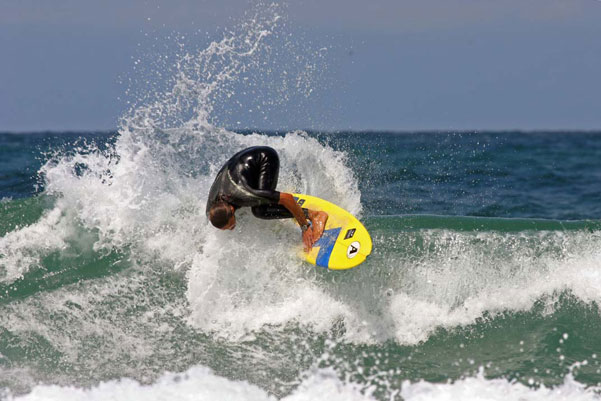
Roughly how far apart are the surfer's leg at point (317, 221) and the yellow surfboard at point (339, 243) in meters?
0.04

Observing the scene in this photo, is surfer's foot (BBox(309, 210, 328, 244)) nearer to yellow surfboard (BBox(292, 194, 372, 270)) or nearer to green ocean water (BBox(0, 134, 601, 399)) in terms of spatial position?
yellow surfboard (BBox(292, 194, 372, 270))

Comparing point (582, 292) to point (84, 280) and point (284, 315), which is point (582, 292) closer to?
point (284, 315)

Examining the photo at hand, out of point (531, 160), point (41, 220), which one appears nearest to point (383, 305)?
point (41, 220)

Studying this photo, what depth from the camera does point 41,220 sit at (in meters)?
7.77

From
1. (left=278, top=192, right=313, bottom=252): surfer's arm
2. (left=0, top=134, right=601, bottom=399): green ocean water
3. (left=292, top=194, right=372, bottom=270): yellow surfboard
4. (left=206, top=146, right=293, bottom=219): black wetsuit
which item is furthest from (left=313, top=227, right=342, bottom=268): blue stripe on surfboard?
(left=206, top=146, right=293, bottom=219): black wetsuit

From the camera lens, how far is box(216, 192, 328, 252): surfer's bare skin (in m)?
6.24

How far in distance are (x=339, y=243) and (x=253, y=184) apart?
3.35 ft

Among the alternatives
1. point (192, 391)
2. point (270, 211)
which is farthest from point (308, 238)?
point (192, 391)

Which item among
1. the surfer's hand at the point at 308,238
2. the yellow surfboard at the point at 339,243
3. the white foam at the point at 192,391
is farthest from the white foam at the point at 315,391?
the surfer's hand at the point at 308,238

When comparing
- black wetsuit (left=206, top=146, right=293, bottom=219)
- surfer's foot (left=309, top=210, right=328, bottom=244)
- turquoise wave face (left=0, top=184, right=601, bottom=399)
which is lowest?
turquoise wave face (left=0, top=184, right=601, bottom=399)

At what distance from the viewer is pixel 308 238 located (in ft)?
21.5

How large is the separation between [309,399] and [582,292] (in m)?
3.14

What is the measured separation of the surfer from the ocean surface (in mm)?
254

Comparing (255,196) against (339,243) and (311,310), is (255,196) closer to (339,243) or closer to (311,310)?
(339,243)
